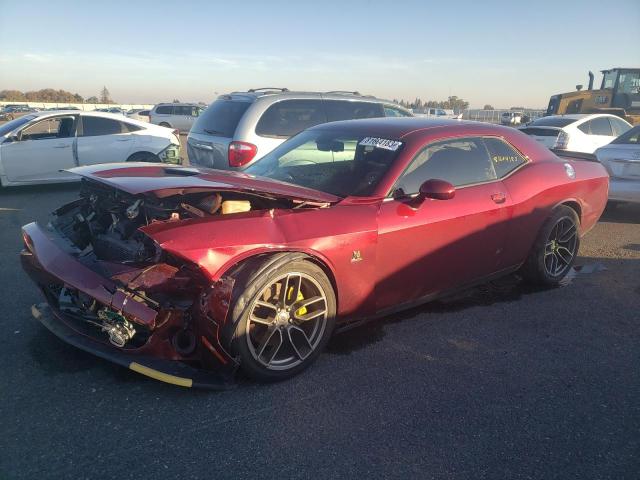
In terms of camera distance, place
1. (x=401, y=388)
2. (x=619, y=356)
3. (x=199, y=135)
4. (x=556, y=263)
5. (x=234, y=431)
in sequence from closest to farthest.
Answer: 1. (x=234, y=431)
2. (x=401, y=388)
3. (x=619, y=356)
4. (x=556, y=263)
5. (x=199, y=135)

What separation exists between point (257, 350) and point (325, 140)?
6.68 ft

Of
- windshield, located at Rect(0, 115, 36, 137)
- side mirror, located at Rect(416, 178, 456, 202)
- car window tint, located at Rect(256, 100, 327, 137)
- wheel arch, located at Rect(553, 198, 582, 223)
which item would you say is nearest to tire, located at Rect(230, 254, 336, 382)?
side mirror, located at Rect(416, 178, 456, 202)

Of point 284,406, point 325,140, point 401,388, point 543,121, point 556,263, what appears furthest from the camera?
point 543,121

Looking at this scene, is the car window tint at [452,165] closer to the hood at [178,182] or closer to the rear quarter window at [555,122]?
the hood at [178,182]

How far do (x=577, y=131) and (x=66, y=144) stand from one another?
1033 cm

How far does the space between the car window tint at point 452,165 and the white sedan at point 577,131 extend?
6.73 m

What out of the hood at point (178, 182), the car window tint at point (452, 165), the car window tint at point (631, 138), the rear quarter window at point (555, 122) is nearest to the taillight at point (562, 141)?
the rear quarter window at point (555, 122)

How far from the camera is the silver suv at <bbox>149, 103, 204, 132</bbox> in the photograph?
24.8 meters

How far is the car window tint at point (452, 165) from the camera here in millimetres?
3494

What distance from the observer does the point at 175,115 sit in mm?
24859

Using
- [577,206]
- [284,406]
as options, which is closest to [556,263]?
[577,206]

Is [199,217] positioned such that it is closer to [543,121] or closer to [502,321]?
[502,321]

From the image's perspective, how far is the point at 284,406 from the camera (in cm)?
265

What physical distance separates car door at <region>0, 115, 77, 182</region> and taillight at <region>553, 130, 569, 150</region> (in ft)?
31.7
